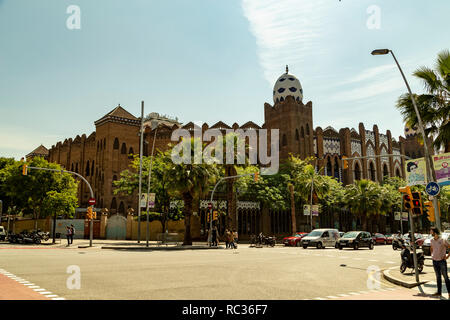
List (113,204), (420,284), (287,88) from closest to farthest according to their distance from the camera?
(420,284) → (113,204) → (287,88)

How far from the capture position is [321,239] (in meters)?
29.1

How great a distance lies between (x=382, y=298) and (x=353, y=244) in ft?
67.9

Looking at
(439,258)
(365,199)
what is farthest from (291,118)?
(439,258)

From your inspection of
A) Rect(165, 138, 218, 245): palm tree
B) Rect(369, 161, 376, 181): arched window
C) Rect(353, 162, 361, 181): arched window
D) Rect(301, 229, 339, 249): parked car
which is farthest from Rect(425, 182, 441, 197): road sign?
Rect(369, 161, 376, 181): arched window

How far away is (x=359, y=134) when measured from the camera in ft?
201

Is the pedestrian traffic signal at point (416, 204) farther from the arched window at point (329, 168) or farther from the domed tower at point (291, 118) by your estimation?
the arched window at point (329, 168)

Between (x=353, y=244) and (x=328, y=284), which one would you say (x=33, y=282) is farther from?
(x=353, y=244)

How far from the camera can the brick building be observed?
55.6 metres

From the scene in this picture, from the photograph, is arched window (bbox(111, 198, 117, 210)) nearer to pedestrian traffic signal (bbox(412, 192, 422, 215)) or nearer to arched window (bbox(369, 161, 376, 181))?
arched window (bbox(369, 161, 376, 181))

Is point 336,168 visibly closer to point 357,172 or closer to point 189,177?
point 357,172

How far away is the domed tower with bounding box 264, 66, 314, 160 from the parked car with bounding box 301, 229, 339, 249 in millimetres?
24377

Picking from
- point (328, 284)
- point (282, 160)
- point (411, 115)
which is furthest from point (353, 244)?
point (282, 160)

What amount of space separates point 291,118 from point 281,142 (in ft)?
12.2

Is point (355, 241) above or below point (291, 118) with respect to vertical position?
below
